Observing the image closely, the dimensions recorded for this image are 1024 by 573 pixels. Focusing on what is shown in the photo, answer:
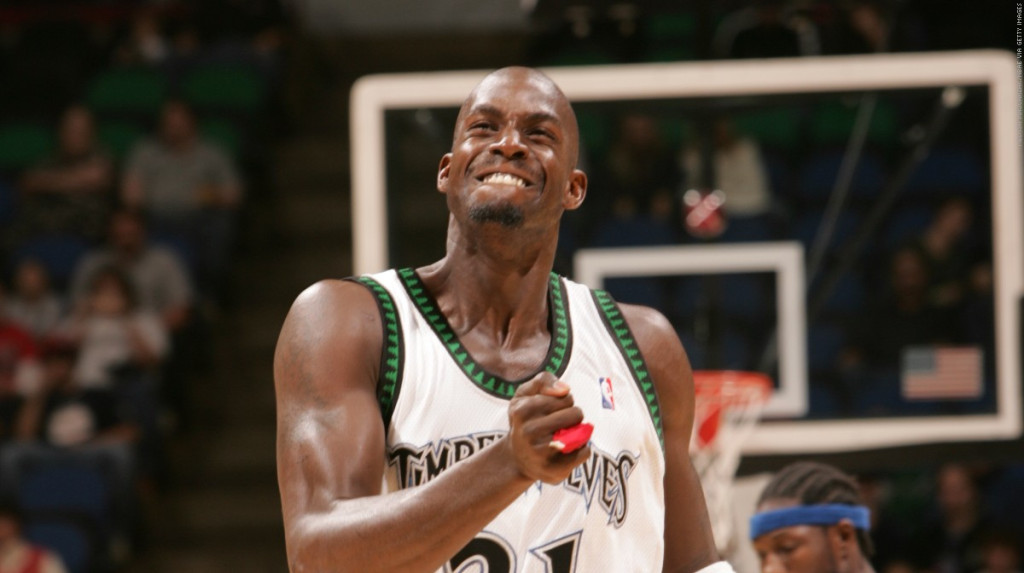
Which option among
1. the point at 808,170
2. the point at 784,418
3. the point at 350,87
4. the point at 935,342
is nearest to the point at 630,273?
the point at 784,418

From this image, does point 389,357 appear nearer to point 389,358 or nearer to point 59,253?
point 389,358

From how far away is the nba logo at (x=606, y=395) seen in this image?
2562mm

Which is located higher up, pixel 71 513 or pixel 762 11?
pixel 762 11

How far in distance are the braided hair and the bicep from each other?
1.80 meters

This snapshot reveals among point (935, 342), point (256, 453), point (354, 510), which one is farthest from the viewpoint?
point (256, 453)

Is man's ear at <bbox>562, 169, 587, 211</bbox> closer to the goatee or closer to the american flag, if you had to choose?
the goatee

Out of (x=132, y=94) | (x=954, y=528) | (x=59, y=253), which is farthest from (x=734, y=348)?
(x=132, y=94)

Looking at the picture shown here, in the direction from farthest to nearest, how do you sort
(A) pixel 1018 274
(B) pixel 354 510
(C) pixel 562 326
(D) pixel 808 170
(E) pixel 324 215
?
(E) pixel 324 215, (D) pixel 808 170, (A) pixel 1018 274, (C) pixel 562 326, (B) pixel 354 510

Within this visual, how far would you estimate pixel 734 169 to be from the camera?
7.07 meters

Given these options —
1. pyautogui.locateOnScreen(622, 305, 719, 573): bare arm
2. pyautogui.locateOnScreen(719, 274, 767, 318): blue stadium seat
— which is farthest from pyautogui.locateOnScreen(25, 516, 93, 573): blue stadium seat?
pyautogui.locateOnScreen(622, 305, 719, 573): bare arm

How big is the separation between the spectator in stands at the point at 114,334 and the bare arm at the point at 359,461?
23.0ft

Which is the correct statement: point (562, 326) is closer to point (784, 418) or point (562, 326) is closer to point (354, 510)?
point (354, 510)

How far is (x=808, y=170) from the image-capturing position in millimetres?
8273

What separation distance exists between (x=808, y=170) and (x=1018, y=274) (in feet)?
7.15
